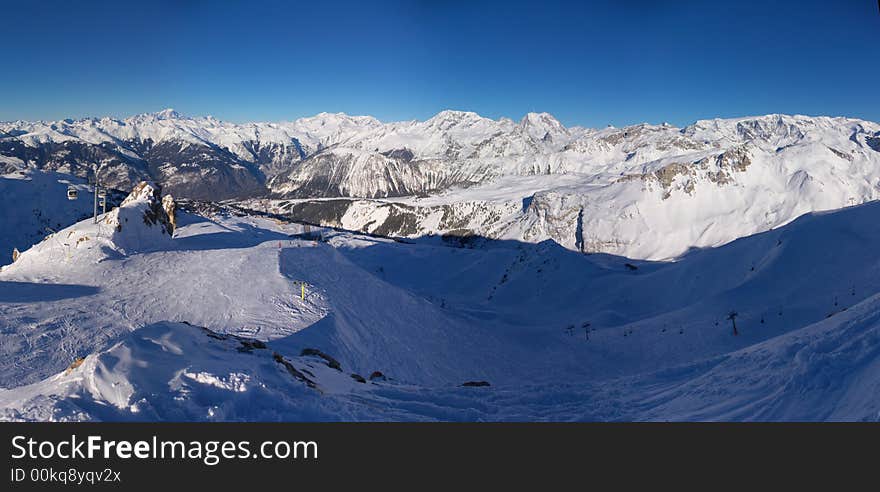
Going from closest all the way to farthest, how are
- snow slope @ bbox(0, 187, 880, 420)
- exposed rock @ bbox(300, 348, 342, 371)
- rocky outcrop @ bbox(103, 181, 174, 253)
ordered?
snow slope @ bbox(0, 187, 880, 420)
exposed rock @ bbox(300, 348, 342, 371)
rocky outcrop @ bbox(103, 181, 174, 253)

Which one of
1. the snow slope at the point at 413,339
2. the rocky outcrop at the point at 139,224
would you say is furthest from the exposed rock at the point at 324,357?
the rocky outcrop at the point at 139,224

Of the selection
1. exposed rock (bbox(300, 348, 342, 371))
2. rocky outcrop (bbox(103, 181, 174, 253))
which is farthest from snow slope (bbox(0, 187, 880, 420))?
rocky outcrop (bbox(103, 181, 174, 253))

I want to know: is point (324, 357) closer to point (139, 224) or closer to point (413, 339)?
point (413, 339)

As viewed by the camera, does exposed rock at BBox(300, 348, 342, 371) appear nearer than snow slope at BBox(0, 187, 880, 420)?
No

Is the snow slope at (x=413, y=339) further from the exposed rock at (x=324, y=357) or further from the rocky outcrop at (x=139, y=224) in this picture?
the rocky outcrop at (x=139, y=224)

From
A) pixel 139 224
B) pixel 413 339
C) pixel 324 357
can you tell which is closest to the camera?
pixel 324 357

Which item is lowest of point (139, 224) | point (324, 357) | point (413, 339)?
point (413, 339)

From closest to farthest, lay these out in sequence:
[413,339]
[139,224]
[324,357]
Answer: [324,357] → [413,339] → [139,224]

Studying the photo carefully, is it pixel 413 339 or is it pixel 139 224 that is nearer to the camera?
pixel 413 339

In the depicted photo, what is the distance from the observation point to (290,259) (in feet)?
99.7

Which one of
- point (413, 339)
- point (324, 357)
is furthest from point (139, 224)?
point (324, 357)

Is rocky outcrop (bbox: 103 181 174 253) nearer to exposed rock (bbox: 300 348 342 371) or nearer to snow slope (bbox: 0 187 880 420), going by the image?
snow slope (bbox: 0 187 880 420)

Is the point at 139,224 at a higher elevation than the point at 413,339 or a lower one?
higher
